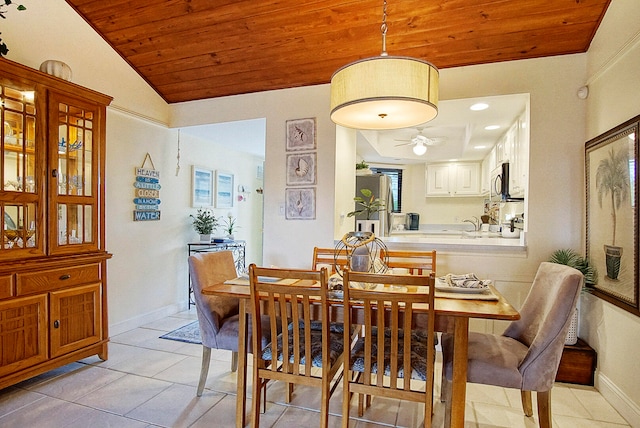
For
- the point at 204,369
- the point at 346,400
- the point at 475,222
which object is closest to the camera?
the point at 346,400

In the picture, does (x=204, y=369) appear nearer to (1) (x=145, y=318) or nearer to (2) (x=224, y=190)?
(1) (x=145, y=318)

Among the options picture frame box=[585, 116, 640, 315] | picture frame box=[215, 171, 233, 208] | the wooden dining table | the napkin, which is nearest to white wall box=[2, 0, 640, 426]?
picture frame box=[585, 116, 640, 315]

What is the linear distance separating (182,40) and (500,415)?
3948 mm

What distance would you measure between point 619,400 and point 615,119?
5.99ft

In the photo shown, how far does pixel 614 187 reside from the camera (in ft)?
7.55

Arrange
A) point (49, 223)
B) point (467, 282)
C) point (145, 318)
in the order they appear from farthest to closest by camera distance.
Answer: point (145, 318) < point (49, 223) < point (467, 282)

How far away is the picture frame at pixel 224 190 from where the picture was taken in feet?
17.3

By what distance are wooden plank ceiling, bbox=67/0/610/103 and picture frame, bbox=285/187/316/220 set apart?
1117 millimetres

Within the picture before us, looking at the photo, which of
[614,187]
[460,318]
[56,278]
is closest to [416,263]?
[460,318]

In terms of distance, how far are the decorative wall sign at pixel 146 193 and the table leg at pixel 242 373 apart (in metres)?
2.40

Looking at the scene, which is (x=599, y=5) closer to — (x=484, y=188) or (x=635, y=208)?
(x=635, y=208)

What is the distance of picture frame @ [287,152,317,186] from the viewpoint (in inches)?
143

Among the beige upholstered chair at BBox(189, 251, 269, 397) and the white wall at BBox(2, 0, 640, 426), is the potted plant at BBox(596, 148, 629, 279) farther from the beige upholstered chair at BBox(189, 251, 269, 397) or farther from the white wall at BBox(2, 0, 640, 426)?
the beige upholstered chair at BBox(189, 251, 269, 397)

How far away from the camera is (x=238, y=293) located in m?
1.94
